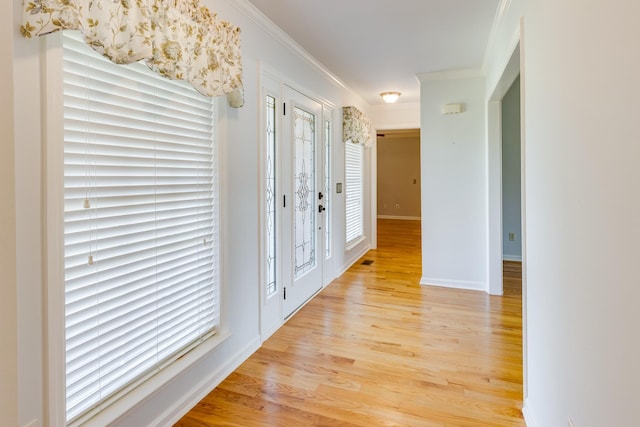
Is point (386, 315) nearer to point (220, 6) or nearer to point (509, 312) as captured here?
point (509, 312)

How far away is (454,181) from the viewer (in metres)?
4.09

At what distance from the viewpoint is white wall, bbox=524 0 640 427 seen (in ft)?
2.79

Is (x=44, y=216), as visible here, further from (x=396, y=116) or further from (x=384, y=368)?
(x=396, y=116)

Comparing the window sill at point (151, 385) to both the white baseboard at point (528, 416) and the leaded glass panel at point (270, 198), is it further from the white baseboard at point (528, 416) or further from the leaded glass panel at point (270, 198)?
the white baseboard at point (528, 416)

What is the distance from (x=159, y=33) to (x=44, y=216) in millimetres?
891

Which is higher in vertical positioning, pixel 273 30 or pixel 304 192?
pixel 273 30

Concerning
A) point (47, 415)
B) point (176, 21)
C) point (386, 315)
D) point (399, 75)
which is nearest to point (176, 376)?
point (47, 415)

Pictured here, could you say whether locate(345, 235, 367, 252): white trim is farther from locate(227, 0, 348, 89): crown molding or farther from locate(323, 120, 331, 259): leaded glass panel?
locate(227, 0, 348, 89): crown molding

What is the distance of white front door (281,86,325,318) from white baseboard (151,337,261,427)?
0.71 meters

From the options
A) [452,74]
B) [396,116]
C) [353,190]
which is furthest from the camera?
[396,116]

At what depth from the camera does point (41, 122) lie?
1.20m

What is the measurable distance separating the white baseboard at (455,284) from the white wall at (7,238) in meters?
3.98

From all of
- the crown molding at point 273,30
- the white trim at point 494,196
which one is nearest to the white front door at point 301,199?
the crown molding at point 273,30

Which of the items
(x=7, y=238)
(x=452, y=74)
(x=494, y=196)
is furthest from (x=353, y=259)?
(x=7, y=238)
